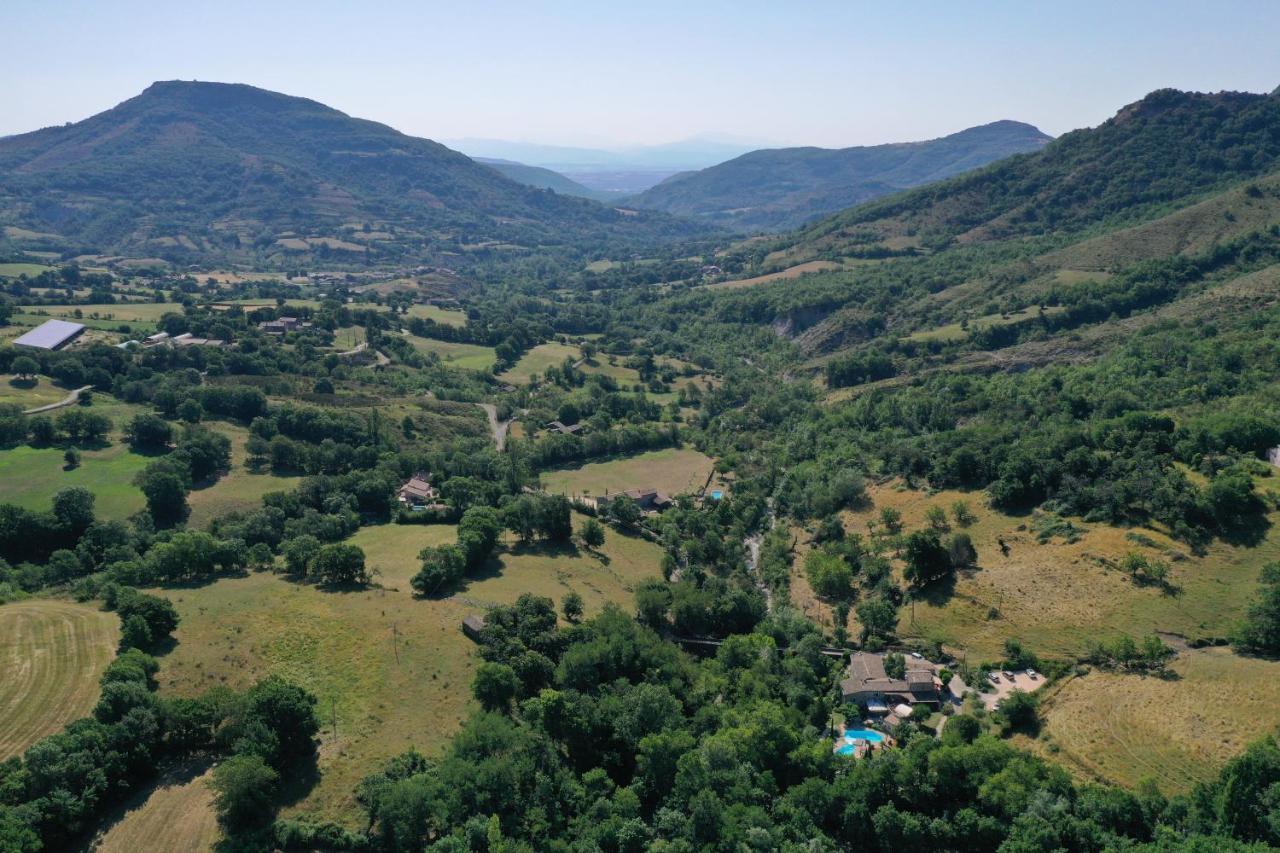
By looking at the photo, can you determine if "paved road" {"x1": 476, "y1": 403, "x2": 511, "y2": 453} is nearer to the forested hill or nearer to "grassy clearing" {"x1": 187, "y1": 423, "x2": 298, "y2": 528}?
"grassy clearing" {"x1": 187, "y1": 423, "x2": 298, "y2": 528}

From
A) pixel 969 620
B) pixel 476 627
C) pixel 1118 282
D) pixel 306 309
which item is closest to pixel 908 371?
pixel 1118 282

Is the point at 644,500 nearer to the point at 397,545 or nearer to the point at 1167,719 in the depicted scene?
the point at 397,545

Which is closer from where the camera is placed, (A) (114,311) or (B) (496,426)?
(B) (496,426)

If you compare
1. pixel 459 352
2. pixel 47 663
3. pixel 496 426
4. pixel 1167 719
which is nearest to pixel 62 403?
pixel 496 426

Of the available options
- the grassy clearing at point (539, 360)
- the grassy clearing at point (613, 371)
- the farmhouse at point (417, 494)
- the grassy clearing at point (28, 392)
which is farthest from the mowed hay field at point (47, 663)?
the grassy clearing at point (613, 371)

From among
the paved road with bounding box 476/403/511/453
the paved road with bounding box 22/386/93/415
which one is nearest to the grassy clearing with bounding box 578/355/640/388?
the paved road with bounding box 476/403/511/453

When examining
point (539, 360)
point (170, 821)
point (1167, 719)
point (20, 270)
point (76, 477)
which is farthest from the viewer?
point (20, 270)
